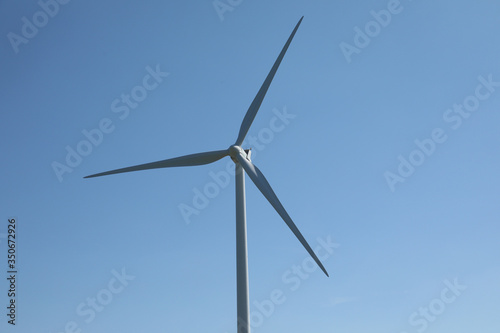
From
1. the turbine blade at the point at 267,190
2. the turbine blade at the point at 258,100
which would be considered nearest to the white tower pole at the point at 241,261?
the turbine blade at the point at 267,190

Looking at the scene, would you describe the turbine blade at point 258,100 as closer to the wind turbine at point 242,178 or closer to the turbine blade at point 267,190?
the wind turbine at point 242,178

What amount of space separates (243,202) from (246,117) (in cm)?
560

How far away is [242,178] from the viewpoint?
85.9 ft

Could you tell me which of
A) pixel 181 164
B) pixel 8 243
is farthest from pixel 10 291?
pixel 181 164

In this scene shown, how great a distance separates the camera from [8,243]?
28750 mm

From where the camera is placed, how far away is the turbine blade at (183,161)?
91.6 feet

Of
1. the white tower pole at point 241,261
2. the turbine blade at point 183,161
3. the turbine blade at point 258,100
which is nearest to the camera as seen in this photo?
the white tower pole at point 241,261

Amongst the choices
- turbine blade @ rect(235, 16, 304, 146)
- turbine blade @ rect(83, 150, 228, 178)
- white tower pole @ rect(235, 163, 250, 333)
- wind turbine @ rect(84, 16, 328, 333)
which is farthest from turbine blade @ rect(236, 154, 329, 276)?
turbine blade @ rect(235, 16, 304, 146)

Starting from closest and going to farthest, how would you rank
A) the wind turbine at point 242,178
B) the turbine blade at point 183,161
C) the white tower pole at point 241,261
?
the white tower pole at point 241,261 → the wind turbine at point 242,178 → the turbine blade at point 183,161

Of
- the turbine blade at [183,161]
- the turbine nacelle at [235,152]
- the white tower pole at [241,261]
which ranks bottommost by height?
the white tower pole at [241,261]

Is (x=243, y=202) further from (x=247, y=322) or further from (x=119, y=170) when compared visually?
(x=119, y=170)

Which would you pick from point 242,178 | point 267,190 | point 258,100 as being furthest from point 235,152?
point 258,100

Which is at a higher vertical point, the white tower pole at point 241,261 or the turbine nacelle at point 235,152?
the turbine nacelle at point 235,152

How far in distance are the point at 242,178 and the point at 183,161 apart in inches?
157
